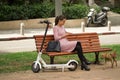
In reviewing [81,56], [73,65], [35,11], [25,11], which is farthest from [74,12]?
[73,65]

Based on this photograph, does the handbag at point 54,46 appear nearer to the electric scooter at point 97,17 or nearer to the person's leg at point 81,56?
the person's leg at point 81,56

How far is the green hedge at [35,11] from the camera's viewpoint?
2750cm

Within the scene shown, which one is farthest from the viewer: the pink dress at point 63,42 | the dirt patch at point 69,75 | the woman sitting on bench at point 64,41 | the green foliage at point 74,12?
the green foliage at point 74,12

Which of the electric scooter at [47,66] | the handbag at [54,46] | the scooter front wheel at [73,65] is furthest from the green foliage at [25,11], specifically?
the scooter front wheel at [73,65]

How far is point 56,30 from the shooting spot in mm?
10867

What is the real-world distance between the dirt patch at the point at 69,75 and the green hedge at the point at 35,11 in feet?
56.7

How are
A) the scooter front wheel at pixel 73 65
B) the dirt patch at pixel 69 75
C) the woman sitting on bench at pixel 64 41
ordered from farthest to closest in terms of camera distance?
the woman sitting on bench at pixel 64 41 → the scooter front wheel at pixel 73 65 → the dirt patch at pixel 69 75

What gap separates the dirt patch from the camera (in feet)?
31.2

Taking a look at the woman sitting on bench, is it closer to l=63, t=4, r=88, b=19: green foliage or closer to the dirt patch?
the dirt patch

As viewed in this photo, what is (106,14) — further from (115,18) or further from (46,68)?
(46,68)

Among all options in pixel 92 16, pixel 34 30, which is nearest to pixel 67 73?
pixel 34 30

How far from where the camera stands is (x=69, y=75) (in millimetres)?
9859

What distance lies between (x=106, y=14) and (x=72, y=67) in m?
19.0

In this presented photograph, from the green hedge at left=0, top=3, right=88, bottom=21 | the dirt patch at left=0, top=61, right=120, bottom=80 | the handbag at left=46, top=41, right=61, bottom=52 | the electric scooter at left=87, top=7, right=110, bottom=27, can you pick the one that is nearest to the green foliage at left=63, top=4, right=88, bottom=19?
the green hedge at left=0, top=3, right=88, bottom=21
